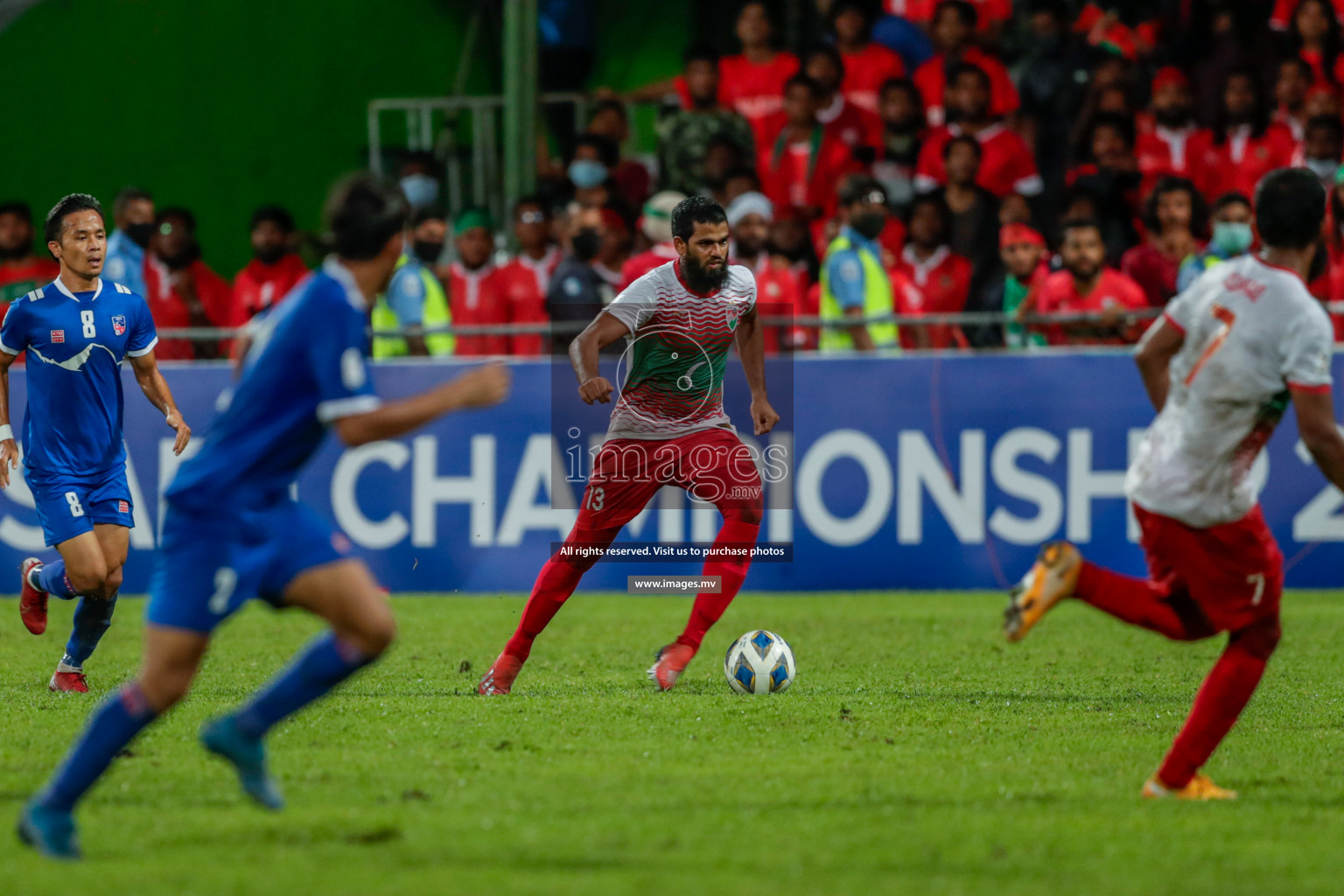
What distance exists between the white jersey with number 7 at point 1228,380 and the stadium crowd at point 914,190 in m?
7.07

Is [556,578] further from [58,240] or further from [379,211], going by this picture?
[379,211]

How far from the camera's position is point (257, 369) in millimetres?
5566

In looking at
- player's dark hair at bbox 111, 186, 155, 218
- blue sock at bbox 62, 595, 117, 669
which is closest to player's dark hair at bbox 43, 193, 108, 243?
blue sock at bbox 62, 595, 117, 669

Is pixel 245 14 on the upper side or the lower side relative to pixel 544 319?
upper

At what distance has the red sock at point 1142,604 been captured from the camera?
20.9 ft

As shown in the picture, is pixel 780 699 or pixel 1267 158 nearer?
pixel 780 699

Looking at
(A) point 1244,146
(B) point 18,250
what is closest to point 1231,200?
(A) point 1244,146

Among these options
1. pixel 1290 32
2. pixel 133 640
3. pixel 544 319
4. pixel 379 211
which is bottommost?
pixel 133 640

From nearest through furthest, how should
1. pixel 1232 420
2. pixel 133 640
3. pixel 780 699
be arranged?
pixel 1232 420 < pixel 780 699 < pixel 133 640

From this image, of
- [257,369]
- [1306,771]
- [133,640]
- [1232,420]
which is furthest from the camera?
[133,640]

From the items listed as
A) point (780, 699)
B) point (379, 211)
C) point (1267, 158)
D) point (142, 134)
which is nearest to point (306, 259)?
point (142, 134)

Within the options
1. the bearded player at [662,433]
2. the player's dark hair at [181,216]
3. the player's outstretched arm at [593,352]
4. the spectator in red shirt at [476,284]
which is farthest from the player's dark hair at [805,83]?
the player's outstretched arm at [593,352]

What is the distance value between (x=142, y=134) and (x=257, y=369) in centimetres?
1566

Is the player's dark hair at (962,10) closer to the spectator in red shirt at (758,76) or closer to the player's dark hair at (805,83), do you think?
the spectator in red shirt at (758,76)
